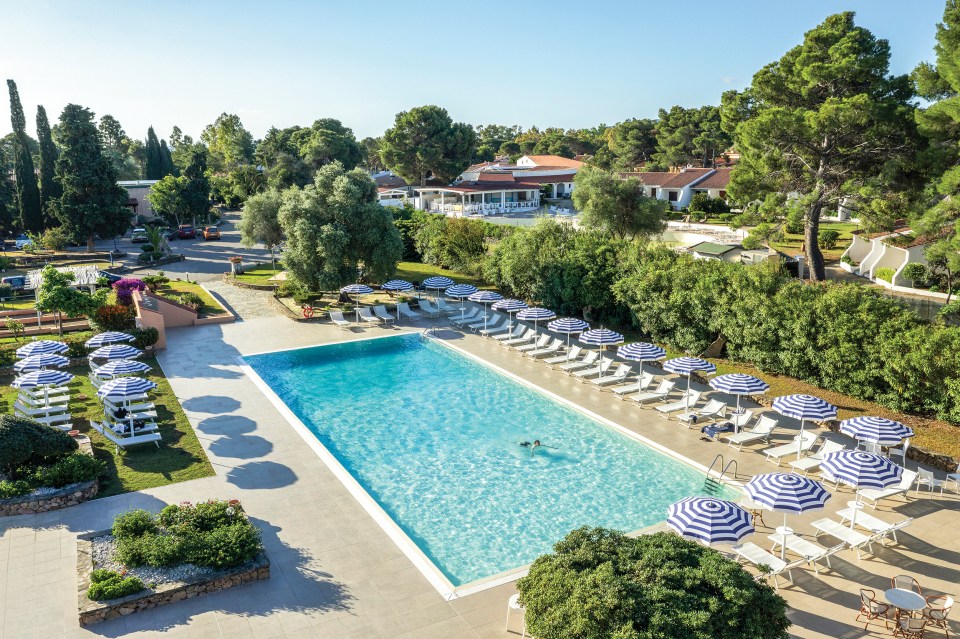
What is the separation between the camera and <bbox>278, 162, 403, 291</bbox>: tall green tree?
1153 inches

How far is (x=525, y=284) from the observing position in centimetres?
3072

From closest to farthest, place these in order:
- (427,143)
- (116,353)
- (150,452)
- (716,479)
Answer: (716,479) → (150,452) → (116,353) → (427,143)

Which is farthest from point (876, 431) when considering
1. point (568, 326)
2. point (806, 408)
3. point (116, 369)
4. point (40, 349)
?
point (40, 349)

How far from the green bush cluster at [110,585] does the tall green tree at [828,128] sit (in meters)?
28.1

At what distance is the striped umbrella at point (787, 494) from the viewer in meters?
11.3

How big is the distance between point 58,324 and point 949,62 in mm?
34886

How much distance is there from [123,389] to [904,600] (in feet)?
56.8

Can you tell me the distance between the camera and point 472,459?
54.1 feet

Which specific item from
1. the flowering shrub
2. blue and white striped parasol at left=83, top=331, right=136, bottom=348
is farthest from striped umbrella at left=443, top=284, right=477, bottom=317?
the flowering shrub

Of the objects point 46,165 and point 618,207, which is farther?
point 46,165

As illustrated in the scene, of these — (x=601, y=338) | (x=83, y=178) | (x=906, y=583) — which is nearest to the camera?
(x=906, y=583)

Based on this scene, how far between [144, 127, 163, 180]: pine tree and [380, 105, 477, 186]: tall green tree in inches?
966

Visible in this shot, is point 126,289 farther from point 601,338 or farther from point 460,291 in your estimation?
point 601,338

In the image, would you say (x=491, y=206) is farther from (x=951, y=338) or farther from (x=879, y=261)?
(x=951, y=338)
